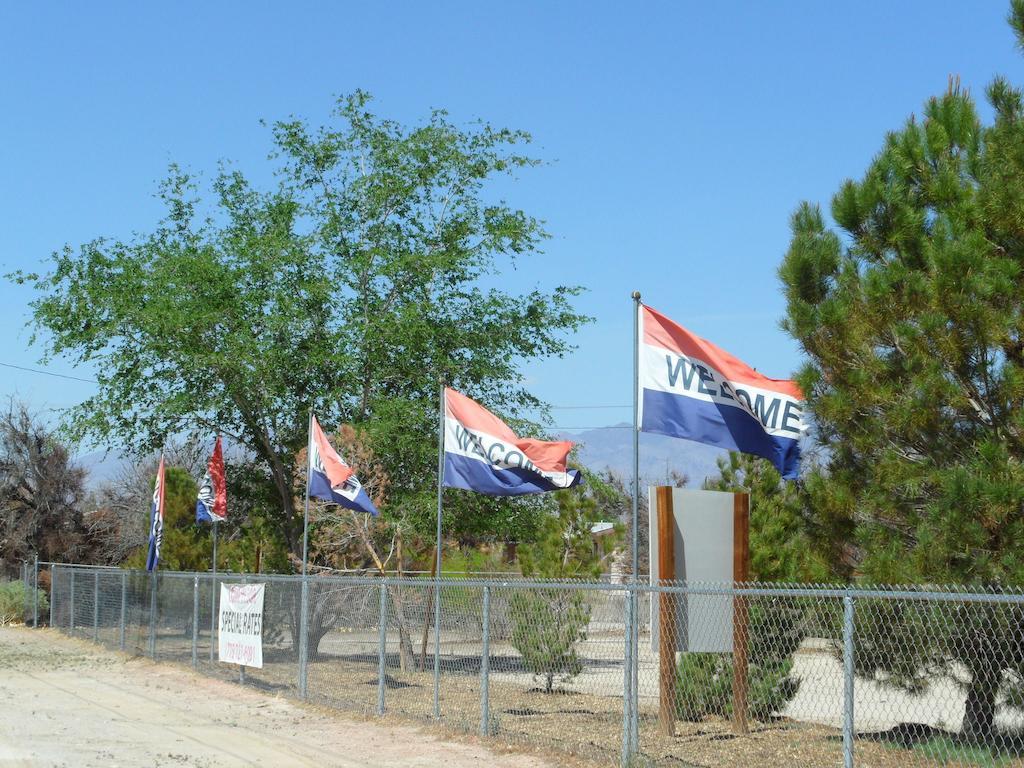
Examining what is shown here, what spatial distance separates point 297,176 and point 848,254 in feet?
52.3

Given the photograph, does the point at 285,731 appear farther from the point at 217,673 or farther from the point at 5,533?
the point at 5,533

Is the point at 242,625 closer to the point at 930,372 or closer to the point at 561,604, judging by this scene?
the point at 561,604

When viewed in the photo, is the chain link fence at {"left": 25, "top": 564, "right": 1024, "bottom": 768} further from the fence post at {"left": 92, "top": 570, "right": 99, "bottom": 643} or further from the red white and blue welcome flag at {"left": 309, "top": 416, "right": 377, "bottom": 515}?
the fence post at {"left": 92, "top": 570, "right": 99, "bottom": 643}

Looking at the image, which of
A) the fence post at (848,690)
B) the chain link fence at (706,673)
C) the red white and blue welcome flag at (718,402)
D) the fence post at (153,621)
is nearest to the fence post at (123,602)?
the fence post at (153,621)

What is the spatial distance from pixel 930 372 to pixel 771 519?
381 centimetres

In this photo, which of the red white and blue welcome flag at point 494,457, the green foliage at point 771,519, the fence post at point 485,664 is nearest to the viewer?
the green foliage at point 771,519

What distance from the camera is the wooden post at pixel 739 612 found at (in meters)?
11.8

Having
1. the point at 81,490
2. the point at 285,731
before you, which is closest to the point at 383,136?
the point at 285,731

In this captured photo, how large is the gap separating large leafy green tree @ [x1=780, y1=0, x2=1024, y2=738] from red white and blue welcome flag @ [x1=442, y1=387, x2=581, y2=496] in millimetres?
3150

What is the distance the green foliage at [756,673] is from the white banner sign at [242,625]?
6.66 metres

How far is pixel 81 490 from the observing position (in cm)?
4088

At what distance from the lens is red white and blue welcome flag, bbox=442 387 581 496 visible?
13680mm

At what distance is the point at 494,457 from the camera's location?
14.0 m

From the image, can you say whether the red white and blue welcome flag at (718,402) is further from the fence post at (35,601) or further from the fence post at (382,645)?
the fence post at (35,601)
